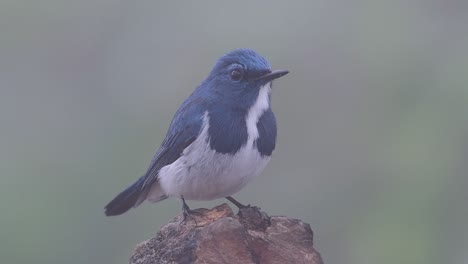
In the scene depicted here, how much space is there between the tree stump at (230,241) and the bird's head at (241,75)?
64 cm

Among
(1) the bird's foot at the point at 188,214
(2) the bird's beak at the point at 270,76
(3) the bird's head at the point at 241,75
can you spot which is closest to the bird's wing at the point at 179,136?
(3) the bird's head at the point at 241,75

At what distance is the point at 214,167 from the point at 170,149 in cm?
32

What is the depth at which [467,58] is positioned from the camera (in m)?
5.21

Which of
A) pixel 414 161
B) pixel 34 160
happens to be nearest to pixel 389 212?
pixel 414 161

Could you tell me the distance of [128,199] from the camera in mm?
4273

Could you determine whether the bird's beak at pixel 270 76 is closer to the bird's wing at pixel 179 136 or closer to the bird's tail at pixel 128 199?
the bird's wing at pixel 179 136

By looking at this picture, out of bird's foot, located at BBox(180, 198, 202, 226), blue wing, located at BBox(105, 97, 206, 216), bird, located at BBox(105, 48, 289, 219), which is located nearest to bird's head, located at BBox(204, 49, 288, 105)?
bird, located at BBox(105, 48, 289, 219)

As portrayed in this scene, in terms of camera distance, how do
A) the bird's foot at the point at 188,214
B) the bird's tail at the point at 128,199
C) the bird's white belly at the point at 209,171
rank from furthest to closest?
1. the bird's tail at the point at 128,199
2. the bird's white belly at the point at 209,171
3. the bird's foot at the point at 188,214

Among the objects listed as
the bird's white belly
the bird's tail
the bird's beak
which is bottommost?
the bird's tail

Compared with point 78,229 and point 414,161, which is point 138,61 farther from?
point 414,161

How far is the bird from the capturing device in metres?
3.82

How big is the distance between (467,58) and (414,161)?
76 cm

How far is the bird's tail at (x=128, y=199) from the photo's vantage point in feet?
14.0

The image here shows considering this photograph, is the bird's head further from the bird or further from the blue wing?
the blue wing
